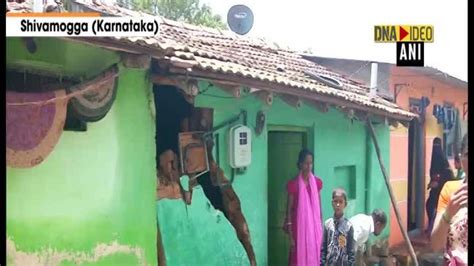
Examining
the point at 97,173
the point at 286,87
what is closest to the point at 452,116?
the point at 286,87

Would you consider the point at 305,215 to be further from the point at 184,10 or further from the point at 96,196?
the point at 184,10

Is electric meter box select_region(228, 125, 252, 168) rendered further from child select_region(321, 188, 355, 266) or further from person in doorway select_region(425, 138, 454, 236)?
person in doorway select_region(425, 138, 454, 236)

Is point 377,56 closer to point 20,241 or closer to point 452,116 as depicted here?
point 452,116

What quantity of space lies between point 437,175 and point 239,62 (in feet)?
7.71

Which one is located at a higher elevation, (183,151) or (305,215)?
(183,151)

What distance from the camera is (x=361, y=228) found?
214 inches

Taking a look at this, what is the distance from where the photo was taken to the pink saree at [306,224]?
523 centimetres

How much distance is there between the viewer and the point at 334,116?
5.64m

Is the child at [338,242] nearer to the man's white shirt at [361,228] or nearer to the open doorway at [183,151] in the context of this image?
the man's white shirt at [361,228]

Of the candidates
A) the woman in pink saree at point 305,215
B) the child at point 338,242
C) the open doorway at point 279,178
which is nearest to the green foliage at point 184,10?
the open doorway at point 279,178

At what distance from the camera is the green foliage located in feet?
26.8

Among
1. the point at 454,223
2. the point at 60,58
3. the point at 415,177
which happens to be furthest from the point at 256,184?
the point at 60,58

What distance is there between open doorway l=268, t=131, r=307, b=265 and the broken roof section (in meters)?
0.51

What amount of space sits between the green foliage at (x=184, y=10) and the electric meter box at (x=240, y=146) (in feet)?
9.98
